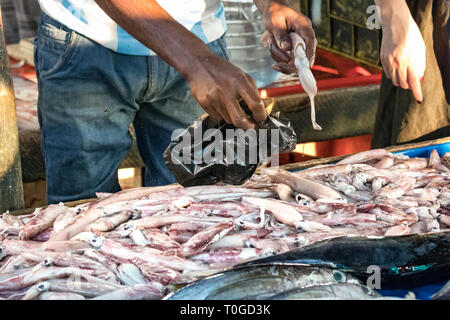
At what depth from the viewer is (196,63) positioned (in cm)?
209

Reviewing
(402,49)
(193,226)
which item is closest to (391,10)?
(402,49)

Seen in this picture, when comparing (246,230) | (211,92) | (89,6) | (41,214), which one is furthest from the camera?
(89,6)

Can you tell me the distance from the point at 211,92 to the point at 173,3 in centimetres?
90

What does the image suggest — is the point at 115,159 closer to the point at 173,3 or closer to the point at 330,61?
the point at 173,3

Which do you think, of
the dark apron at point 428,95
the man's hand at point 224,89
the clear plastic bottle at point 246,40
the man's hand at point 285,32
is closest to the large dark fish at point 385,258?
the man's hand at point 224,89

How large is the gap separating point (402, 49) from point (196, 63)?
1.69 metres

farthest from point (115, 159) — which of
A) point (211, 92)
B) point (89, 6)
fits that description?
point (211, 92)

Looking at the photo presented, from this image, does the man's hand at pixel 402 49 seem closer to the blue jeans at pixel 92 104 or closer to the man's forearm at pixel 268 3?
the man's forearm at pixel 268 3

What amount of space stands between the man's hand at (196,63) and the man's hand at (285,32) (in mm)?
689

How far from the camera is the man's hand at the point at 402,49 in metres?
3.37

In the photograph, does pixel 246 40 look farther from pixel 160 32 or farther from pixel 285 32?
pixel 160 32

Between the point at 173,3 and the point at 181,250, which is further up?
the point at 173,3

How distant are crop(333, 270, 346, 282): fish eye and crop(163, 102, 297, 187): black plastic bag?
2.08 ft

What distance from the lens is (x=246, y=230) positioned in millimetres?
2307
